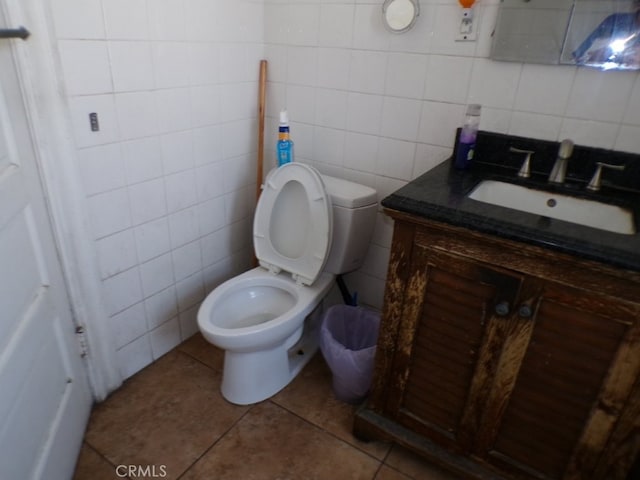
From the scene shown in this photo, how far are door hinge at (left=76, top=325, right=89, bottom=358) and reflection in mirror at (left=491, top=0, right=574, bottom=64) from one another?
1.62m

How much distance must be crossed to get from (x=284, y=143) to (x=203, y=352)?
0.95 m

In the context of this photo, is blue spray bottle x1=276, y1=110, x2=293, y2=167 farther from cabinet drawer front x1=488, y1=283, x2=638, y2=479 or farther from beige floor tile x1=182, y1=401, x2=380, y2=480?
cabinet drawer front x1=488, y1=283, x2=638, y2=479

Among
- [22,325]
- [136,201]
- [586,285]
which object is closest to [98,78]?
[136,201]

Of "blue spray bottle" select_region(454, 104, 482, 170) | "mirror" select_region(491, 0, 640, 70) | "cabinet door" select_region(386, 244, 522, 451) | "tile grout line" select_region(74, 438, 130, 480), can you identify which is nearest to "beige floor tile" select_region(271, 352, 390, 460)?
"cabinet door" select_region(386, 244, 522, 451)

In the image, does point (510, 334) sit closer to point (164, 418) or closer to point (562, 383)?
point (562, 383)

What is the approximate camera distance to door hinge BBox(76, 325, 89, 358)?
4.61ft

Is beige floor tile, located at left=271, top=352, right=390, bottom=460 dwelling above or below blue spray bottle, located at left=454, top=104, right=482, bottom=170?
below

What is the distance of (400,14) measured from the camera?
1436 millimetres

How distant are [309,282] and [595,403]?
0.94 m

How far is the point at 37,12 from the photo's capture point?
3.51 feet

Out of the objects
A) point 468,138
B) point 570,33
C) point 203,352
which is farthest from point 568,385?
point 203,352

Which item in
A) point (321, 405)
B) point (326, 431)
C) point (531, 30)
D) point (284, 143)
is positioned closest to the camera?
point (531, 30)

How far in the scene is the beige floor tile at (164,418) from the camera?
137cm

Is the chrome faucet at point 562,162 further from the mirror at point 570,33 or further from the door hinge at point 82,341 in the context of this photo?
the door hinge at point 82,341
